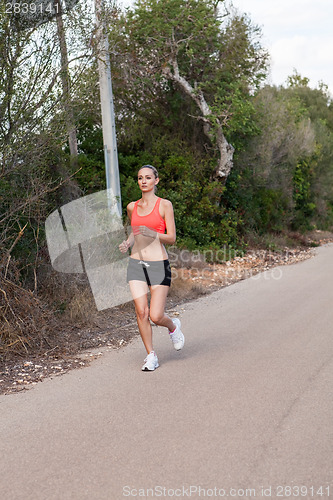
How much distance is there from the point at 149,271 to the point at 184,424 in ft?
7.00

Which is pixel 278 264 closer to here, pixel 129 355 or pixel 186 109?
pixel 186 109

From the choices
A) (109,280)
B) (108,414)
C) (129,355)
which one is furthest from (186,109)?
(108,414)

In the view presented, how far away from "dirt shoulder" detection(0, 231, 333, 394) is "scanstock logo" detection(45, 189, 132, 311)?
0.41 meters

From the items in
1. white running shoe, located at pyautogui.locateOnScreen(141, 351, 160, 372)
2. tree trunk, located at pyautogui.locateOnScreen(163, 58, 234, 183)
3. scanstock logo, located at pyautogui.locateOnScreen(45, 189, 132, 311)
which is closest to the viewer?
white running shoe, located at pyautogui.locateOnScreen(141, 351, 160, 372)

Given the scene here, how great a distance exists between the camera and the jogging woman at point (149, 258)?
6645 millimetres

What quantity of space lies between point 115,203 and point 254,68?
9578mm

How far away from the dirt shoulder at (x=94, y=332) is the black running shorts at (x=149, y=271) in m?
1.28

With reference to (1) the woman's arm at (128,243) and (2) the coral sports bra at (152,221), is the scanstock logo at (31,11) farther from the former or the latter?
(2) the coral sports bra at (152,221)

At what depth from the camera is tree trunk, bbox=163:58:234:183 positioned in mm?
18469

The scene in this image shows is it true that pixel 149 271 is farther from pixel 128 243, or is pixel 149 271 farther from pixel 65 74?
pixel 65 74

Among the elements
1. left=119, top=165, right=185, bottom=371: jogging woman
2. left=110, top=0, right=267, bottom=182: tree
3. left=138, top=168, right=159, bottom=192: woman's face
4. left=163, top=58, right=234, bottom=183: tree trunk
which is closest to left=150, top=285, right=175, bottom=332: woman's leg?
left=119, top=165, right=185, bottom=371: jogging woman

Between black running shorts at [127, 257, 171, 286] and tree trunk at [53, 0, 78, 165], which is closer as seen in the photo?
black running shorts at [127, 257, 171, 286]

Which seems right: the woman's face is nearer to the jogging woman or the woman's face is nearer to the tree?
the jogging woman

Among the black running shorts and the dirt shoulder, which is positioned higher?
the black running shorts
